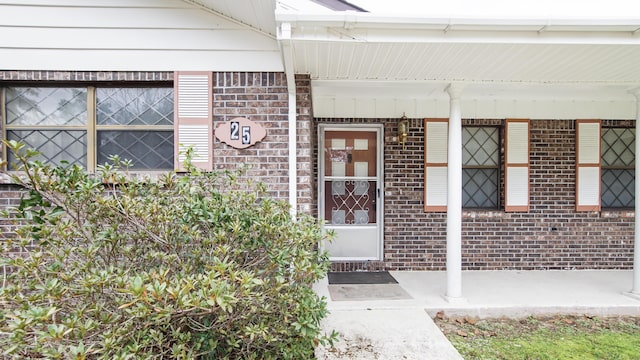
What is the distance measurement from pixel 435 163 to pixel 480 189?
0.92 m

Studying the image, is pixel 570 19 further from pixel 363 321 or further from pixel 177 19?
pixel 177 19

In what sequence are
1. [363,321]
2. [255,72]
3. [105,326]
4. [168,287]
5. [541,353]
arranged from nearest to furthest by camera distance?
[168,287] → [105,326] → [541,353] → [363,321] → [255,72]

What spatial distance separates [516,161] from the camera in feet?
16.5

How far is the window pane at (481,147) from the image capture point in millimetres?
5141

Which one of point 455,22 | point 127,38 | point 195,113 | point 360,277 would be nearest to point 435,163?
point 360,277

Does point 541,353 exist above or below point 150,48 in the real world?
below

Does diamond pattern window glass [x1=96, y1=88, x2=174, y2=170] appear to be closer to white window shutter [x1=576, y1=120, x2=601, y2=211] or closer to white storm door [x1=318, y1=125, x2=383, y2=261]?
white storm door [x1=318, y1=125, x2=383, y2=261]

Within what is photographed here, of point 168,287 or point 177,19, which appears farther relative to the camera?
point 177,19

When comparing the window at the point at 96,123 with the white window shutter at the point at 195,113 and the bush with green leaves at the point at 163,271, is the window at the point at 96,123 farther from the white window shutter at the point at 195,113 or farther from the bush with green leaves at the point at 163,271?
the bush with green leaves at the point at 163,271

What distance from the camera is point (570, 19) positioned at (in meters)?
2.69

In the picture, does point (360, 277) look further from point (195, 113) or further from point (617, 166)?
point (617, 166)

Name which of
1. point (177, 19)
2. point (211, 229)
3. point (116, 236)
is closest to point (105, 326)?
point (116, 236)

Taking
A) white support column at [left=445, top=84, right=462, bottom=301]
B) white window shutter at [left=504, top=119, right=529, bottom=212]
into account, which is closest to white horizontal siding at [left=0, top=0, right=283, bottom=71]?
white support column at [left=445, top=84, right=462, bottom=301]

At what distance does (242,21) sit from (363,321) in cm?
336
